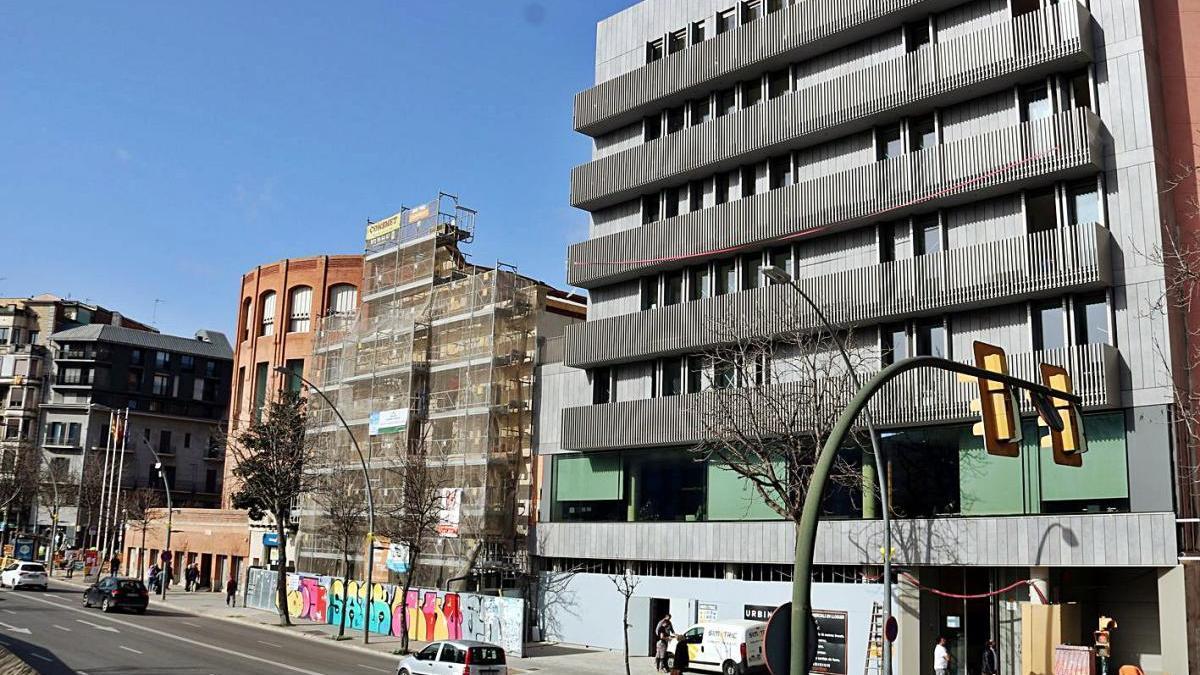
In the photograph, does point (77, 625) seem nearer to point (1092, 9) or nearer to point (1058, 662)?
point (1058, 662)

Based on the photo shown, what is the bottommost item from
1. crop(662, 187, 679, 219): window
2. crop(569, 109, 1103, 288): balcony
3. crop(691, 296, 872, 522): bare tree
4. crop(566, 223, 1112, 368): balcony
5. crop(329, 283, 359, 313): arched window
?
crop(691, 296, 872, 522): bare tree

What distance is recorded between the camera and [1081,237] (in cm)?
2747

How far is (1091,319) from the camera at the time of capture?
28203mm

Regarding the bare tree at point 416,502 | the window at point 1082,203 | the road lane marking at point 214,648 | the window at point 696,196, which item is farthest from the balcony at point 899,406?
the road lane marking at point 214,648

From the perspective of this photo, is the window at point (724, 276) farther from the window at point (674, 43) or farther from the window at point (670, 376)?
the window at point (674, 43)

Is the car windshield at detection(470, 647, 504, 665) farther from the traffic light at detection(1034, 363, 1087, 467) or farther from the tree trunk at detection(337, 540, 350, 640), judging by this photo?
the traffic light at detection(1034, 363, 1087, 467)

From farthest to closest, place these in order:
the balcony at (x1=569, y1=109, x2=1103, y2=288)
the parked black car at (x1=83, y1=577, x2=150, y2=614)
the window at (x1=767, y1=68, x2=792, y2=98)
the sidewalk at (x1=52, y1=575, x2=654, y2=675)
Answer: the parked black car at (x1=83, y1=577, x2=150, y2=614)
the window at (x1=767, y1=68, x2=792, y2=98)
the sidewalk at (x1=52, y1=575, x2=654, y2=675)
the balcony at (x1=569, y1=109, x2=1103, y2=288)

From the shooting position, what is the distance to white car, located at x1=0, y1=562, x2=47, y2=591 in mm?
58938

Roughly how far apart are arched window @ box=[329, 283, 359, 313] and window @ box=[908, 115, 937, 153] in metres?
40.4

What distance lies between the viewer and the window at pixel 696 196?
131 feet

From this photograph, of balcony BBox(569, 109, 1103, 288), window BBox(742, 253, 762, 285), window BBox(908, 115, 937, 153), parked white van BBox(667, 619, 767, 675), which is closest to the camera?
balcony BBox(569, 109, 1103, 288)

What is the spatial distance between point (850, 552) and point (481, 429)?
1778 cm

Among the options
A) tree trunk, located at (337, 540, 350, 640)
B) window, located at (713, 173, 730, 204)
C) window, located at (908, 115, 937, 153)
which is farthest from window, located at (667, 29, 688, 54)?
tree trunk, located at (337, 540, 350, 640)

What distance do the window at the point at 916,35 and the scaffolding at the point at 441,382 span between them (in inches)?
739
